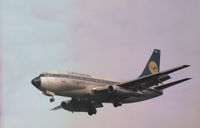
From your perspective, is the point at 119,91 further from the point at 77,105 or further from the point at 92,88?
the point at 77,105

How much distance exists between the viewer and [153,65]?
72438mm

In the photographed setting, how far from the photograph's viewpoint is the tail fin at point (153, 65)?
71125 mm

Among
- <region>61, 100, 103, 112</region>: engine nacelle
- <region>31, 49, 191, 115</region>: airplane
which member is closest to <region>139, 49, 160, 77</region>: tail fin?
<region>31, 49, 191, 115</region>: airplane

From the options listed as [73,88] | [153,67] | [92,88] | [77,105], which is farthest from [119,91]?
[153,67]

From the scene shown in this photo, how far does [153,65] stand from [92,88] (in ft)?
53.0

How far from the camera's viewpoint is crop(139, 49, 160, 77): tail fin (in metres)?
71.1

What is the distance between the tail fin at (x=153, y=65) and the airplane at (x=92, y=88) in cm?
516

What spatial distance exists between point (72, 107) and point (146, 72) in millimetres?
13840

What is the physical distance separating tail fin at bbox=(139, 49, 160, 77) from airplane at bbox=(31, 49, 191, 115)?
5.16m

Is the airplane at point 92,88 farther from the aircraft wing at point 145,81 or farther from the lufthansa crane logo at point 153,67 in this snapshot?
the lufthansa crane logo at point 153,67

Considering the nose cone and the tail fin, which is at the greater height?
the tail fin

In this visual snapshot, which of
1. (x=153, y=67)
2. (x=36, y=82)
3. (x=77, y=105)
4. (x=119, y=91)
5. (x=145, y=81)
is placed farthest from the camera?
(x=153, y=67)

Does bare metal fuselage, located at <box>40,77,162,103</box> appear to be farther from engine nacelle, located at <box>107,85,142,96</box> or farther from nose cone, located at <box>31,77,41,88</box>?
engine nacelle, located at <box>107,85,142,96</box>

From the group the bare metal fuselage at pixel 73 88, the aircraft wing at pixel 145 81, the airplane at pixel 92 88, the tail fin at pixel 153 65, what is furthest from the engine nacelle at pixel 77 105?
the tail fin at pixel 153 65
